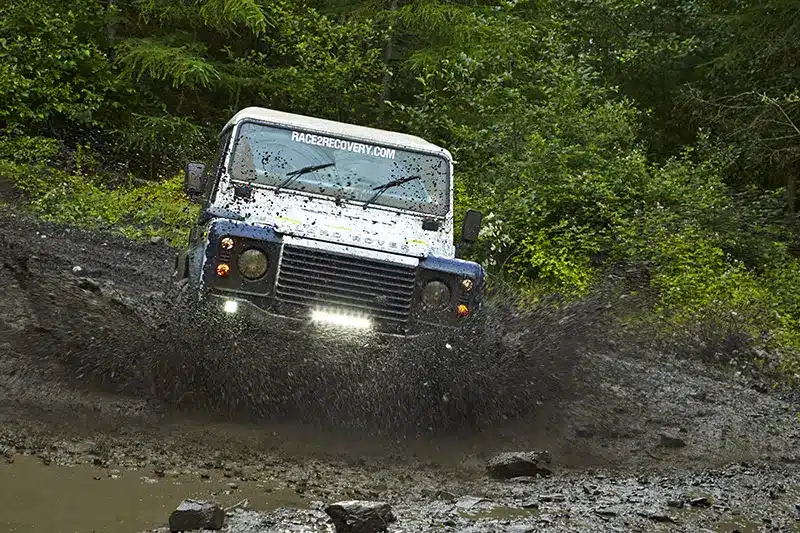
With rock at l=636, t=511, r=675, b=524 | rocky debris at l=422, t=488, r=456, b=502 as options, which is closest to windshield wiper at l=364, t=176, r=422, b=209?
rocky debris at l=422, t=488, r=456, b=502

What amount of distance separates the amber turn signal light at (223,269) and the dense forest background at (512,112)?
5179mm

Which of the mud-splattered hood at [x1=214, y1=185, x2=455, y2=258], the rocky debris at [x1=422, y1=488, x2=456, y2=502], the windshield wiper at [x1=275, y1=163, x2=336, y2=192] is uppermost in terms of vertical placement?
the windshield wiper at [x1=275, y1=163, x2=336, y2=192]

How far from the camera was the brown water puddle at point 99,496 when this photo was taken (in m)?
3.73

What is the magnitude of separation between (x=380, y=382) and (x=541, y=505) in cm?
169

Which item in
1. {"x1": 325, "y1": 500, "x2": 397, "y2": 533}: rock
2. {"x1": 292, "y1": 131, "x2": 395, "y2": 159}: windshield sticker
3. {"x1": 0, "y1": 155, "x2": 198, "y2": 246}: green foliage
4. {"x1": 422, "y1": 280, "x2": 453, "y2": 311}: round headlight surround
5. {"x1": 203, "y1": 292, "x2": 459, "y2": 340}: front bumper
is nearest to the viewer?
{"x1": 325, "y1": 500, "x2": 397, "y2": 533}: rock

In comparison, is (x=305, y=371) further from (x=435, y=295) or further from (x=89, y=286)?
(x=89, y=286)

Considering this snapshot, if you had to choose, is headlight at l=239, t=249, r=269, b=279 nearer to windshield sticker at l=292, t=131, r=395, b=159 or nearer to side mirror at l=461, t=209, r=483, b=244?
windshield sticker at l=292, t=131, r=395, b=159

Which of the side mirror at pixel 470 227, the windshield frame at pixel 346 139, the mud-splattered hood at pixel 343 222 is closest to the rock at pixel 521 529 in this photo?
the mud-splattered hood at pixel 343 222

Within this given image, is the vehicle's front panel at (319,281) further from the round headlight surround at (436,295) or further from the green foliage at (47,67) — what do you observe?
the green foliage at (47,67)

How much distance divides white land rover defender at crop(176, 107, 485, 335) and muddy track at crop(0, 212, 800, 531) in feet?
0.96

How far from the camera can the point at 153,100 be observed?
1977cm

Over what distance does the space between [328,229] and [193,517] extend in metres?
3.23

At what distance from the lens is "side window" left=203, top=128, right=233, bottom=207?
7484mm

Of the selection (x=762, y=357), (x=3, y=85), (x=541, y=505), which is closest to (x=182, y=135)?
(x=3, y=85)
